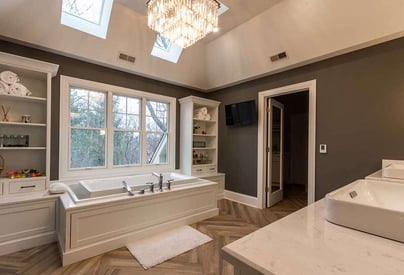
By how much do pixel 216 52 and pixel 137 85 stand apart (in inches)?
61.8

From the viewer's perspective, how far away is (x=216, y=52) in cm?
380

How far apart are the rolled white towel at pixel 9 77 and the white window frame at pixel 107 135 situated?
21.7 inches

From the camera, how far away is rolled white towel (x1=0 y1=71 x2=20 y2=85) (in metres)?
2.38

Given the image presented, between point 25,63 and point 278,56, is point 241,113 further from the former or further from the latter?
point 25,63

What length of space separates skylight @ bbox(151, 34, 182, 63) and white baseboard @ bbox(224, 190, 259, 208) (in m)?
2.82

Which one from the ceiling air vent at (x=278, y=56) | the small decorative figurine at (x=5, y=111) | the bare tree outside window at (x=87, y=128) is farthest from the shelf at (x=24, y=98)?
the ceiling air vent at (x=278, y=56)

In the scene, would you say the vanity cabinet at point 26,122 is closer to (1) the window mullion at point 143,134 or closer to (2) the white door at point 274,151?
(1) the window mullion at point 143,134

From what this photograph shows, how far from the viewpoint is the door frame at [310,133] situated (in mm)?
3086

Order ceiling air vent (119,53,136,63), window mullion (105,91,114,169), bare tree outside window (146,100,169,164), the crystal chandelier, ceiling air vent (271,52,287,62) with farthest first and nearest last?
bare tree outside window (146,100,169,164), window mullion (105,91,114,169), ceiling air vent (119,53,136,63), ceiling air vent (271,52,287,62), the crystal chandelier

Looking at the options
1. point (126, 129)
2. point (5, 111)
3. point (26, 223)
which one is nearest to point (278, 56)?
point (126, 129)

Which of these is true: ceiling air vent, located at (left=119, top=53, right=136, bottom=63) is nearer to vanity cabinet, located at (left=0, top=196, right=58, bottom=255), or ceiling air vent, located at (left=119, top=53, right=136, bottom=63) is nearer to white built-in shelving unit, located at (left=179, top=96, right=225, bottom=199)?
white built-in shelving unit, located at (left=179, top=96, right=225, bottom=199)

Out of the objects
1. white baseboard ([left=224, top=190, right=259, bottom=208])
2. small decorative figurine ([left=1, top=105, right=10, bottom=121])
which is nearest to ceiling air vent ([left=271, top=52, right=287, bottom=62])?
white baseboard ([left=224, top=190, right=259, bottom=208])

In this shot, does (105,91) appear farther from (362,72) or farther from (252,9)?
(362,72)

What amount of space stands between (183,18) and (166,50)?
1.94 metres
